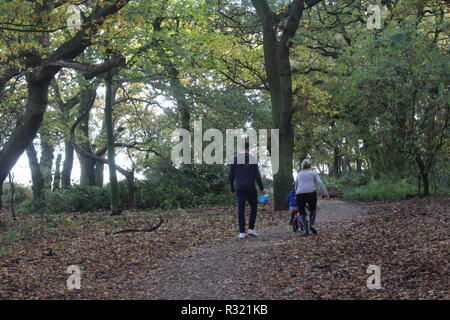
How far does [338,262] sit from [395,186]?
44.2ft

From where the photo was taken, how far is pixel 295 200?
11.7m

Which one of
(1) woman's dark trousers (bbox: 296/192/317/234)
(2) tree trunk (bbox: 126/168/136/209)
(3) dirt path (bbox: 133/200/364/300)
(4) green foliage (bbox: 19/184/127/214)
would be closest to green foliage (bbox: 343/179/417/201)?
(3) dirt path (bbox: 133/200/364/300)

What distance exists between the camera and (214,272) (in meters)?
8.03

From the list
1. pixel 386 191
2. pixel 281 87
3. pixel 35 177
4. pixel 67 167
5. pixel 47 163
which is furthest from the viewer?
pixel 47 163

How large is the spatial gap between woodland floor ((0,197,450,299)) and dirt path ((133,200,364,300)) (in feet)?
0.05

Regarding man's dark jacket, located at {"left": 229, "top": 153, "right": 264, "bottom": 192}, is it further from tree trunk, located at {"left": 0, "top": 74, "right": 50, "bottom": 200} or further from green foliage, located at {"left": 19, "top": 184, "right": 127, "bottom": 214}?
green foliage, located at {"left": 19, "top": 184, "right": 127, "bottom": 214}

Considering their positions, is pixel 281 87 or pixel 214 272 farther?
pixel 281 87

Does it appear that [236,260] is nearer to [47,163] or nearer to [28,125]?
[28,125]

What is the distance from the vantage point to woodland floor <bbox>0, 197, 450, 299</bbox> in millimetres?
6723

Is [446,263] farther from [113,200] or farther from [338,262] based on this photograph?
[113,200]

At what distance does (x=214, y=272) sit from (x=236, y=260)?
872mm

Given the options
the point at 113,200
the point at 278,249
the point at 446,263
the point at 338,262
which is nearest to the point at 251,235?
the point at 278,249

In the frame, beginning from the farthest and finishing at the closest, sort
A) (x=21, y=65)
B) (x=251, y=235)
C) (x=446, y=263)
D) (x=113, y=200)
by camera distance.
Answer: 1. (x=113, y=200)
2. (x=21, y=65)
3. (x=251, y=235)
4. (x=446, y=263)

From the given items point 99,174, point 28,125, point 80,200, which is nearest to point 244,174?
point 28,125
